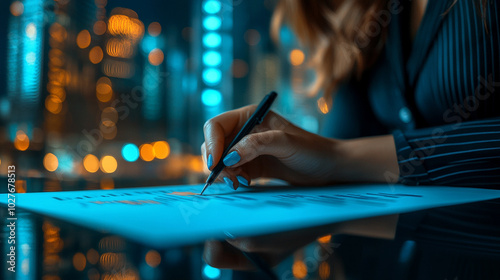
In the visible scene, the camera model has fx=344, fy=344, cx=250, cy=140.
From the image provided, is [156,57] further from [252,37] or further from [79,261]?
[79,261]

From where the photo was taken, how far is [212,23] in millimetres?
2789

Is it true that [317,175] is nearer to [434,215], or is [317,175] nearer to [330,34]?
[434,215]

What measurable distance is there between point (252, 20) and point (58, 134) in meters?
1.63

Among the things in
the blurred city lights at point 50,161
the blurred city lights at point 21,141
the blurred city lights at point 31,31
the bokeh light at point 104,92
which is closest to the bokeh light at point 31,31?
the blurred city lights at point 31,31

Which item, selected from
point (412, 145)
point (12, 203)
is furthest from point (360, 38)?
point (12, 203)

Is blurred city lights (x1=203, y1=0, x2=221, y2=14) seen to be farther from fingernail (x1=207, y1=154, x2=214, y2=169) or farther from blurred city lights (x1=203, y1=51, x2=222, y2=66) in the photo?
fingernail (x1=207, y1=154, x2=214, y2=169)

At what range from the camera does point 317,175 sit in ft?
1.61

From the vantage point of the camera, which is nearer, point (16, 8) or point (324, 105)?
point (324, 105)

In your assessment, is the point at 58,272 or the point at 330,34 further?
the point at 330,34

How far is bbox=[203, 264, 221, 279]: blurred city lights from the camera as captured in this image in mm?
112

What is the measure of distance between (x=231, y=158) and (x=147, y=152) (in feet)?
9.62

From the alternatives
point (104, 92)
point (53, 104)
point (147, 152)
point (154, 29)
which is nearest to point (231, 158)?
point (53, 104)

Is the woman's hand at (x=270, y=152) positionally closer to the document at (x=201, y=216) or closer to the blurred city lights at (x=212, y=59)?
the document at (x=201, y=216)

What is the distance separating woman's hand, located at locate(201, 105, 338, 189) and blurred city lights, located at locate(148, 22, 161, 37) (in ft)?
8.44
